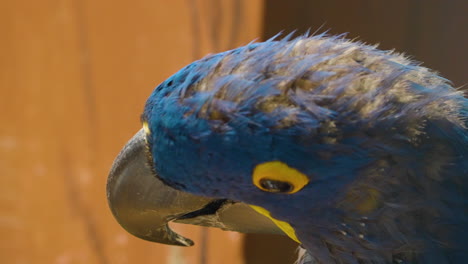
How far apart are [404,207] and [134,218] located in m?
0.61

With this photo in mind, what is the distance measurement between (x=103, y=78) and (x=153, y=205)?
1.12 metres

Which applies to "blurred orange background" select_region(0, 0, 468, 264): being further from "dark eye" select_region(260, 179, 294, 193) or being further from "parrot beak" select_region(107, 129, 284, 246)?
"dark eye" select_region(260, 179, 294, 193)

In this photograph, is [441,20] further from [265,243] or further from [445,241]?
[445,241]

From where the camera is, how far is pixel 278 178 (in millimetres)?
940

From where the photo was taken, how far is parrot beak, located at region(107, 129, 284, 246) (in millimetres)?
1110

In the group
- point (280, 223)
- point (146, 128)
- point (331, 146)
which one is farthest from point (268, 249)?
point (331, 146)

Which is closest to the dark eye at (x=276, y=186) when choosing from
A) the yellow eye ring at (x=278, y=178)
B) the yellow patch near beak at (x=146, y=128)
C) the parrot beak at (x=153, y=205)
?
the yellow eye ring at (x=278, y=178)

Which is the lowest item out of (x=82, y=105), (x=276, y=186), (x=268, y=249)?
(x=268, y=249)

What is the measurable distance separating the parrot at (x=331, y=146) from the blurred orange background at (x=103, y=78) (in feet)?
2.23

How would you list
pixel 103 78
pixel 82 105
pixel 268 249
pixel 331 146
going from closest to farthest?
pixel 331 146 < pixel 268 249 < pixel 103 78 < pixel 82 105

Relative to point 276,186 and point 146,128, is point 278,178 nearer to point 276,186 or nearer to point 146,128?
point 276,186

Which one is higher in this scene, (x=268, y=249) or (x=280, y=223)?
(x=280, y=223)

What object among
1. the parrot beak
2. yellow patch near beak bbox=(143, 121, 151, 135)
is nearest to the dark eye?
the parrot beak

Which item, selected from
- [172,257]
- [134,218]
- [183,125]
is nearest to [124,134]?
[172,257]
